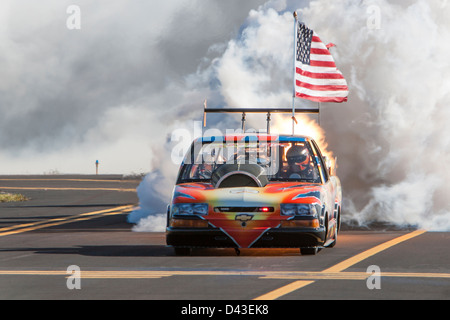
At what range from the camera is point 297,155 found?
16.0 m

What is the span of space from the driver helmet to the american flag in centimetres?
468

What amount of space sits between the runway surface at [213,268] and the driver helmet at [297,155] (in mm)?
1447

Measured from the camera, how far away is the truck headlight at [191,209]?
46.5 feet

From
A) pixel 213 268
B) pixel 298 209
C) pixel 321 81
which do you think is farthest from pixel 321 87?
pixel 213 268

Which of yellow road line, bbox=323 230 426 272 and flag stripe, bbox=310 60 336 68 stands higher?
flag stripe, bbox=310 60 336 68

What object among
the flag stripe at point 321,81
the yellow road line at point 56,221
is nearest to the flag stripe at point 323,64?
the flag stripe at point 321,81

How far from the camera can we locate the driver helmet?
15.9 metres

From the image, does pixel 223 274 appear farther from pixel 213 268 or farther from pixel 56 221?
pixel 56 221

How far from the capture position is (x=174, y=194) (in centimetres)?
1453

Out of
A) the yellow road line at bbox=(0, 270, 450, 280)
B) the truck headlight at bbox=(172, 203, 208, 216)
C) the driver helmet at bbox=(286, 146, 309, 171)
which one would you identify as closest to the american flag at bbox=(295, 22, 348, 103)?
the driver helmet at bbox=(286, 146, 309, 171)

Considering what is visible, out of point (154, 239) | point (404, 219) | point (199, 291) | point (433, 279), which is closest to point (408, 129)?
point (404, 219)

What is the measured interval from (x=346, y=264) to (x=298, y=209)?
4.02 ft

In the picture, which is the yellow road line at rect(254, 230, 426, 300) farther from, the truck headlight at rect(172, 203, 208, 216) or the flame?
the flame
